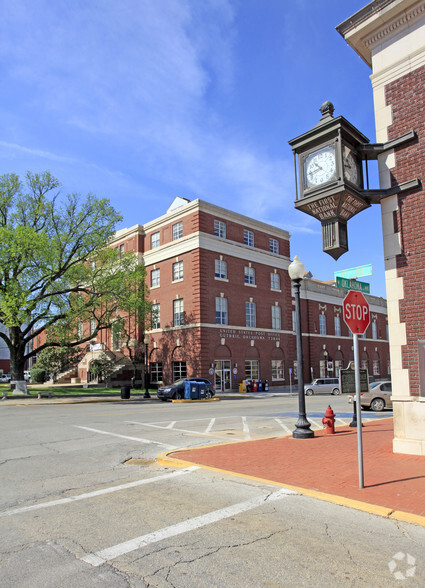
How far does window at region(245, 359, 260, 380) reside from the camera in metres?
40.5

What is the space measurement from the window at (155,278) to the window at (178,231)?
4.02 m

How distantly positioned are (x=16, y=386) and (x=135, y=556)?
28.5 metres

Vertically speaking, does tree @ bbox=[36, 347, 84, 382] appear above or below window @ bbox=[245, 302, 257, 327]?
below

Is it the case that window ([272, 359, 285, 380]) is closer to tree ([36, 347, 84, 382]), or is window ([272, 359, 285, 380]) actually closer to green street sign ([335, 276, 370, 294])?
tree ([36, 347, 84, 382])

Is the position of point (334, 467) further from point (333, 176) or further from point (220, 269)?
point (220, 269)

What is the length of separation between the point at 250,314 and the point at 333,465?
33501 millimetres

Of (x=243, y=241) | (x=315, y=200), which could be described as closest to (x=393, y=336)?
(x=315, y=200)

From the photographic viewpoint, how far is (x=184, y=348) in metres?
37.9

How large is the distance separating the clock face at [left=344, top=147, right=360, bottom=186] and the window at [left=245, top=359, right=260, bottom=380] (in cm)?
3289

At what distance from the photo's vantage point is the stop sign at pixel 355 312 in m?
6.48

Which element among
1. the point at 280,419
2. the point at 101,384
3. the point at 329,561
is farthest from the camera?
the point at 101,384

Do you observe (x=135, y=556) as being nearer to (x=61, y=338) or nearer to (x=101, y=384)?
(x=61, y=338)

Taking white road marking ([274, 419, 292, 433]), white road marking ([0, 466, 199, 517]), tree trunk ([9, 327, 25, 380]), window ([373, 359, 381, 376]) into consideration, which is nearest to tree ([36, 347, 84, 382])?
tree trunk ([9, 327, 25, 380])

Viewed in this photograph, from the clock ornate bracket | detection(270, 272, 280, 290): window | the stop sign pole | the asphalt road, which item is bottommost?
the asphalt road
